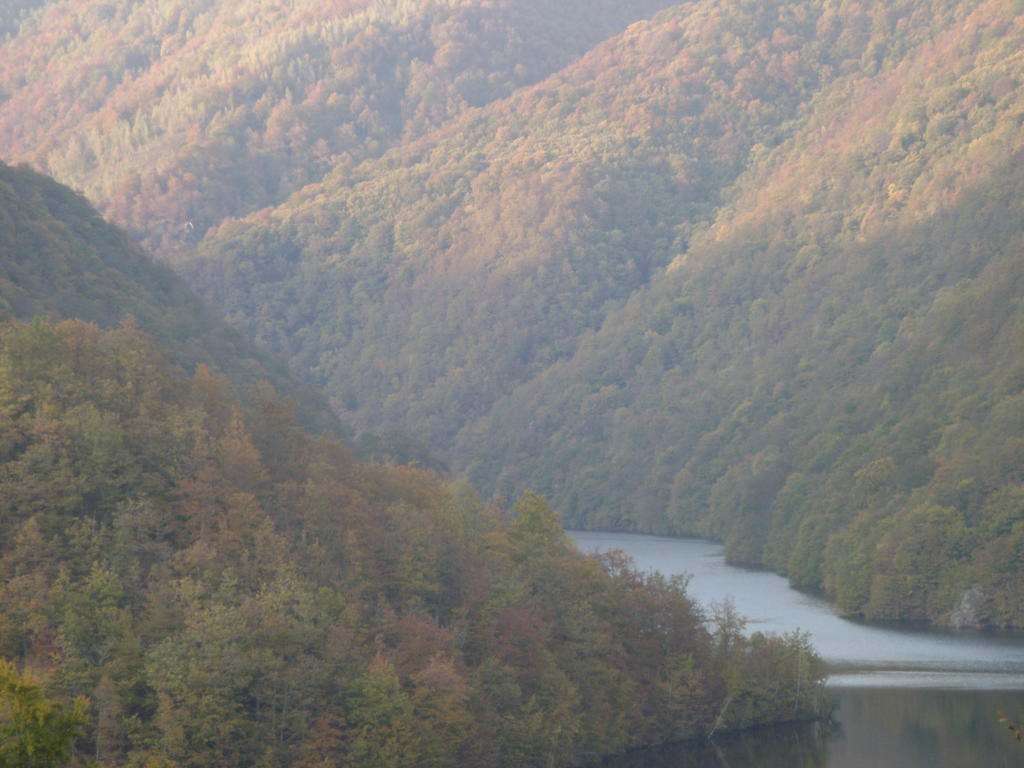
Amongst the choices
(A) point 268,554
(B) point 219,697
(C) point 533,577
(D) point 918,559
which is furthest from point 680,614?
(D) point 918,559

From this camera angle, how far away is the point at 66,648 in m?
70.9

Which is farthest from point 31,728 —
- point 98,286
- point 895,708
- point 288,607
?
point 98,286

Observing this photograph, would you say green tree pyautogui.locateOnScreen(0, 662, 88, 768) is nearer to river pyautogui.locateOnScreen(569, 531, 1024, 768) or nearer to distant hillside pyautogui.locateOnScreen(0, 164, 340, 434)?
river pyautogui.locateOnScreen(569, 531, 1024, 768)

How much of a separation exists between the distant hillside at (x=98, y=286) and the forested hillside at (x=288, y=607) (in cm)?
1954

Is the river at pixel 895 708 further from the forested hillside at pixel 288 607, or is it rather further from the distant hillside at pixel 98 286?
the distant hillside at pixel 98 286

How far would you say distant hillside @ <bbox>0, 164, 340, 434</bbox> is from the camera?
118 meters

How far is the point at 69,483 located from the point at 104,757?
1794 cm

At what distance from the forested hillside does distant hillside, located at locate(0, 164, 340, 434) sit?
19543 millimetres

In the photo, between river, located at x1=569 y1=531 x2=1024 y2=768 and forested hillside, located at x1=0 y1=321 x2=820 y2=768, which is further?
river, located at x1=569 y1=531 x2=1024 y2=768

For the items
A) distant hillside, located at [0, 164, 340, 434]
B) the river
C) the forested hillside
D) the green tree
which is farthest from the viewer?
distant hillside, located at [0, 164, 340, 434]

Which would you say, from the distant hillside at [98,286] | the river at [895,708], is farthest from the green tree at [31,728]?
the distant hillside at [98,286]

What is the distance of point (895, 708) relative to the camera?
324 feet

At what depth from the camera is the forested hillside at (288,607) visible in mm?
72312

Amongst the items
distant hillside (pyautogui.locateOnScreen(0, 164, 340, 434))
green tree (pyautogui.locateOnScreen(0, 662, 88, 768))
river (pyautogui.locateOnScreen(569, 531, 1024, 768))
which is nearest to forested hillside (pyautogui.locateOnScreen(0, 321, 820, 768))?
river (pyautogui.locateOnScreen(569, 531, 1024, 768))
